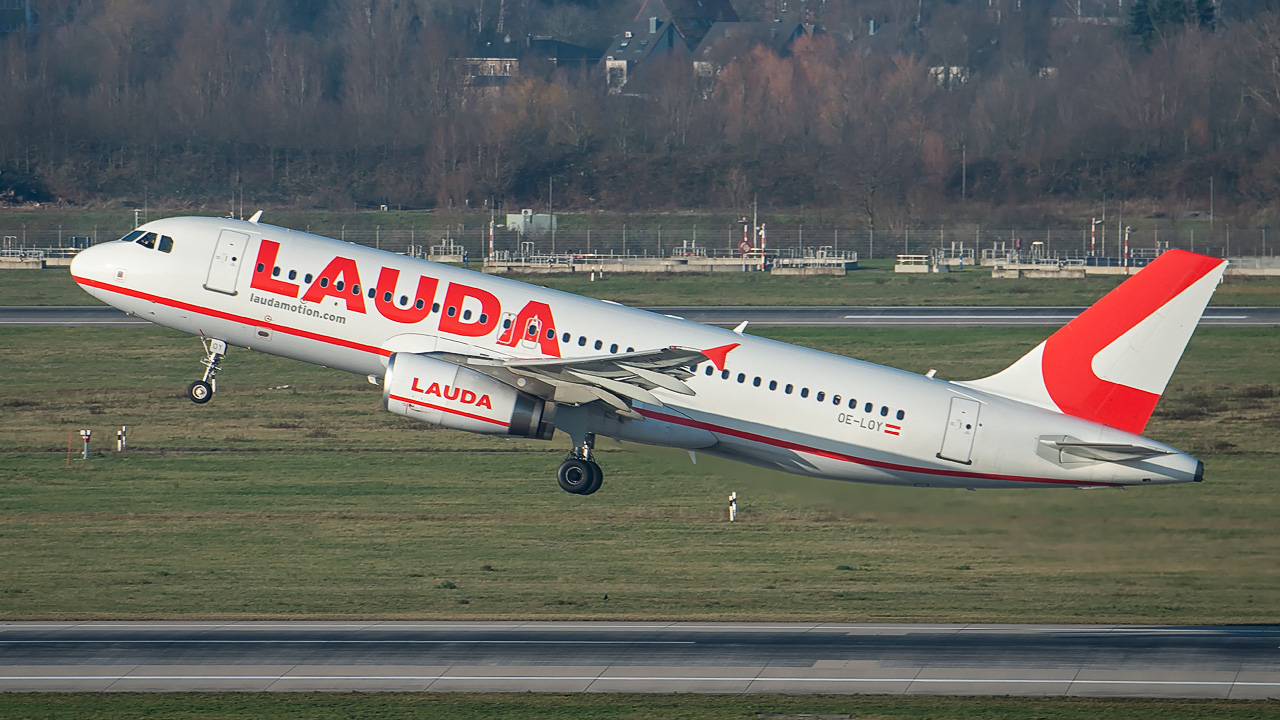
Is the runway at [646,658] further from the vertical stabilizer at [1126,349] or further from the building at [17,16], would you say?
the building at [17,16]

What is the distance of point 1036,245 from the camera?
416 feet

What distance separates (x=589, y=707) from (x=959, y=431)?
1327 centimetres

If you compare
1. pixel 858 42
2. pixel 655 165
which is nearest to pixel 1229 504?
pixel 655 165

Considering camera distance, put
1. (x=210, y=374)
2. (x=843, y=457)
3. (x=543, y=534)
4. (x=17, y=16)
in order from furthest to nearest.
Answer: (x=17, y=16) < (x=543, y=534) < (x=210, y=374) < (x=843, y=457)

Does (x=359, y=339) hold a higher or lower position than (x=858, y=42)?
lower

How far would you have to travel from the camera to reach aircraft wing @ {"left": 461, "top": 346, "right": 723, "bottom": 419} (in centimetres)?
3909

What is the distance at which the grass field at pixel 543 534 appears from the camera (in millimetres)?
49125

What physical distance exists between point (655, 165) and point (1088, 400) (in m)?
104

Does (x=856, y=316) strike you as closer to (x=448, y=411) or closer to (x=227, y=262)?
(x=448, y=411)

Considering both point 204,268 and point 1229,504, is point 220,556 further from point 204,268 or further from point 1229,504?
point 1229,504

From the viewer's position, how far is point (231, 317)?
43125 mm

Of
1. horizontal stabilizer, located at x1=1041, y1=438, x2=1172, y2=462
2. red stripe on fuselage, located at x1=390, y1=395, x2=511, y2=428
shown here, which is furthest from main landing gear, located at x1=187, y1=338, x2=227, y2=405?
horizontal stabilizer, located at x1=1041, y1=438, x2=1172, y2=462

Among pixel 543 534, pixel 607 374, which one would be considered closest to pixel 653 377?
pixel 607 374

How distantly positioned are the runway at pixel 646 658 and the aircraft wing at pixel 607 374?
7473mm
